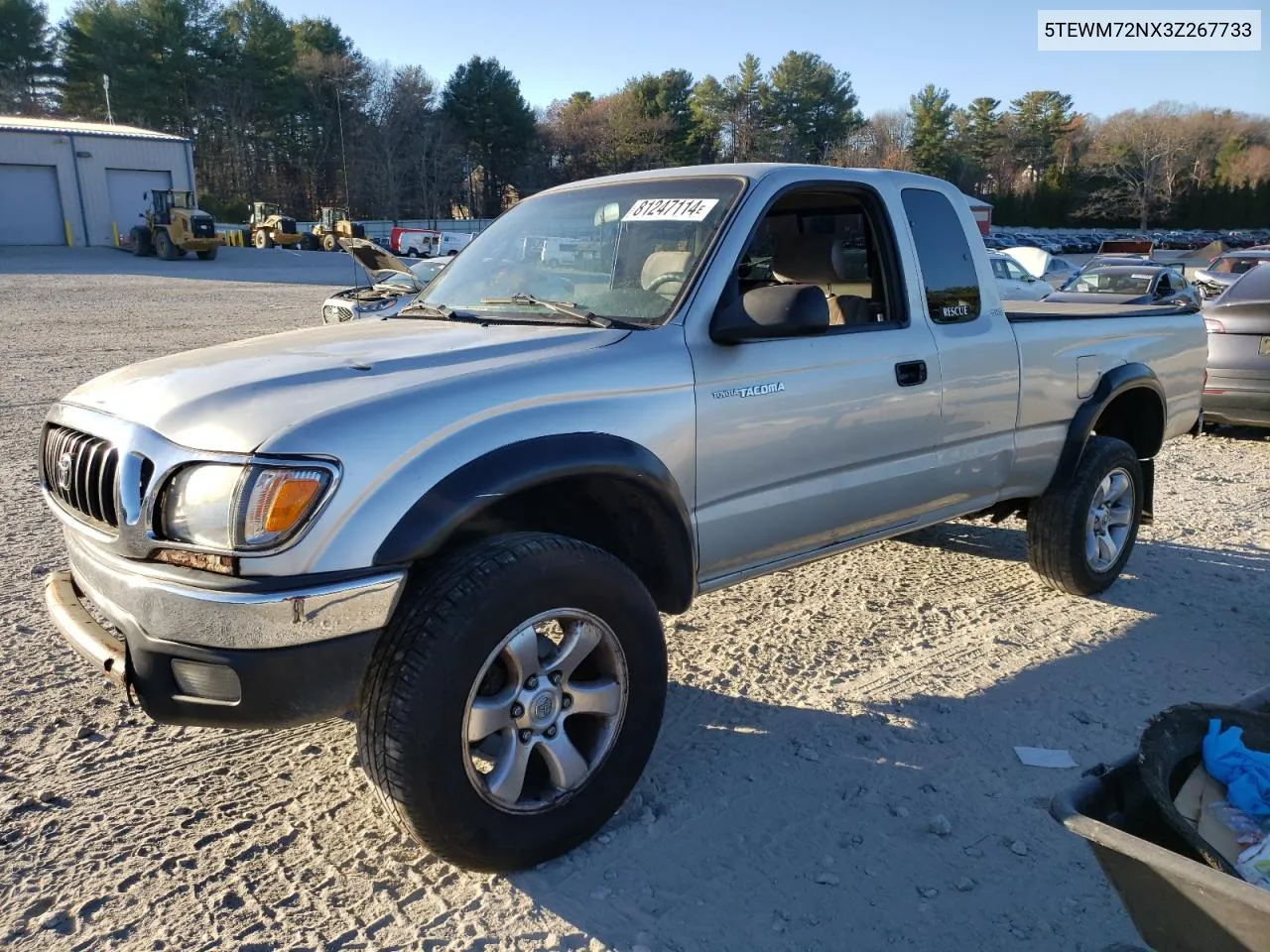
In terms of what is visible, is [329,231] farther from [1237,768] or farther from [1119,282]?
[1237,768]

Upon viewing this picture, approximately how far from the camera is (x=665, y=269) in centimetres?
364

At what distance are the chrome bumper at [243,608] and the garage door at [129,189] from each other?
50.0 metres

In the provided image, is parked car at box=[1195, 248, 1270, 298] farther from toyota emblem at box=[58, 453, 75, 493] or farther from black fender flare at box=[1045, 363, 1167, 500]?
toyota emblem at box=[58, 453, 75, 493]

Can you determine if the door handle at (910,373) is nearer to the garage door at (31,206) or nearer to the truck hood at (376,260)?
the truck hood at (376,260)

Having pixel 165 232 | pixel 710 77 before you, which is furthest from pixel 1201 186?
pixel 165 232

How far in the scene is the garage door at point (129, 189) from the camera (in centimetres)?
4647

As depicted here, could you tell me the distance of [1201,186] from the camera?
267 feet

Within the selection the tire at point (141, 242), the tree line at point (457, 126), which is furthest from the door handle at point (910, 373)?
the tree line at point (457, 126)

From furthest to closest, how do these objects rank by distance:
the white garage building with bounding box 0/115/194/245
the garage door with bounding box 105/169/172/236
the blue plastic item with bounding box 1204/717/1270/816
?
the garage door with bounding box 105/169/172/236, the white garage building with bounding box 0/115/194/245, the blue plastic item with bounding box 1204/717/1270/816

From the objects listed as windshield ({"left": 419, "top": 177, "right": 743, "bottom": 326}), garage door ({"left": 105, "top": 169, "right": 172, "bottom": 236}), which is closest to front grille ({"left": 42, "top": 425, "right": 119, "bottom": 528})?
windshield ({"left": 419, "top": 177, "right": 743, "bottom": 326})

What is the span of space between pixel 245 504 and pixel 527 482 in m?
0.76

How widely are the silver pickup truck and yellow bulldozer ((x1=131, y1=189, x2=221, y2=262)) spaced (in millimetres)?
36236

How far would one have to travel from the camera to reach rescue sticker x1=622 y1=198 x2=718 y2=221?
3.74 metres

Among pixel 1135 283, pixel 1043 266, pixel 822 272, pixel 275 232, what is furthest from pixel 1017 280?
pixel 275 232
